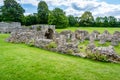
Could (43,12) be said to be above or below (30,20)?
above

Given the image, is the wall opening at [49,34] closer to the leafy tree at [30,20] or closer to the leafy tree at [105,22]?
the leafy tree at [30,20]

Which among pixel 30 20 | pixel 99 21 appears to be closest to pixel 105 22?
pixel 99 21

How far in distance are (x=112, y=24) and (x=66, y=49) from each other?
217ft

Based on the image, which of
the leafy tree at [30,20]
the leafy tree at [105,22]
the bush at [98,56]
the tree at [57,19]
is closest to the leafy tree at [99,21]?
the leafy tree at [105,22]

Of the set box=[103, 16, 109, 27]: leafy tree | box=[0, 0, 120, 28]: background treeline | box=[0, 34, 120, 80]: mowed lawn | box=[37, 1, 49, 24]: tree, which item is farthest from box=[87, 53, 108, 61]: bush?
box=[103, 16, 109, 27]: leafy tree

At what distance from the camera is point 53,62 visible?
1194 centimetres

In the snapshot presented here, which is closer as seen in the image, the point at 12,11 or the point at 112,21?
the point at 12,11

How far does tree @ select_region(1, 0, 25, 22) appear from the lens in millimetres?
61062

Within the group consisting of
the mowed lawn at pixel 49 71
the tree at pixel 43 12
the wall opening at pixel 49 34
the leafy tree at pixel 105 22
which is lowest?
the mowed lawn at pixel 49 71

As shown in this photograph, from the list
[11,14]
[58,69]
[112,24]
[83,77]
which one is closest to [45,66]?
[58,69]

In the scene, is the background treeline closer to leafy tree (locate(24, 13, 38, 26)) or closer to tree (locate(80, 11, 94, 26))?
leafy tree (locate(24, 13, 38, 26))

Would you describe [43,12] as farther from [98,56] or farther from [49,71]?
[49,71]

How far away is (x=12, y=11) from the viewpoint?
60844 millimetres

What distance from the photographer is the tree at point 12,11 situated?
61.1 m
